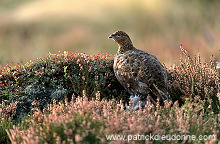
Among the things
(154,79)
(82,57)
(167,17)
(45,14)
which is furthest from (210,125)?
(45,14)

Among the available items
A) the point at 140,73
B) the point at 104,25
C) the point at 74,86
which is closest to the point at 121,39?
the point at 140,73

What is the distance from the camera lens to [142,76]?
463cm

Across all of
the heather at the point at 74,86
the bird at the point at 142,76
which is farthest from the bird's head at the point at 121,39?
the heather at the point at 74,86

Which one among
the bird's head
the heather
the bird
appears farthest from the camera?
the bird's head

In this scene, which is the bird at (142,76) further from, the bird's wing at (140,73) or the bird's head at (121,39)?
the bird's head at (121,39)

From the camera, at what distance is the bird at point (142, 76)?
461cm

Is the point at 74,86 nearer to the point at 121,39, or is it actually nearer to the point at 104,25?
the point at 121,39

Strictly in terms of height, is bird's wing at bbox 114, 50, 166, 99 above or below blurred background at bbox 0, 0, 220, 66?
below

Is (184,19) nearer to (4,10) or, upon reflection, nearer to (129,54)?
(129,54)

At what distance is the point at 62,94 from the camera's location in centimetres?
509

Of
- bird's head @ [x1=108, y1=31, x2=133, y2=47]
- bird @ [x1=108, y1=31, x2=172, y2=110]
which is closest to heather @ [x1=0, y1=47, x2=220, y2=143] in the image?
bird @ [x1=108, y1=31, x2=172, y2=110]

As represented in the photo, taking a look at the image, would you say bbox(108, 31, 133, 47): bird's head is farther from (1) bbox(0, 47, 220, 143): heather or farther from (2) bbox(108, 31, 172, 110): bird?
(1) bbox(0, 47, 220, 143): heather

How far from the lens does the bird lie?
4613mm

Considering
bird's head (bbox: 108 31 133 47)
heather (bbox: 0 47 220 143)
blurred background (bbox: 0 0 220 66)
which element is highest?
blurred background (bbox: 0 0 220 66)
